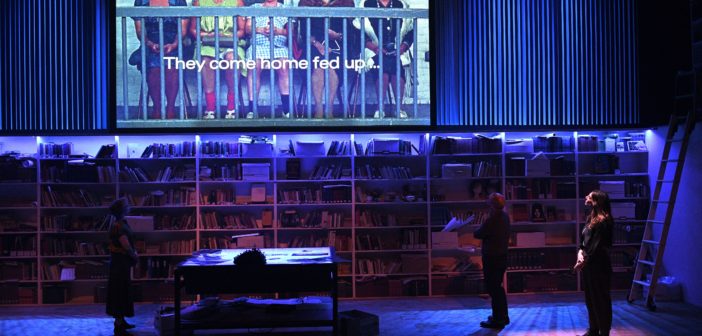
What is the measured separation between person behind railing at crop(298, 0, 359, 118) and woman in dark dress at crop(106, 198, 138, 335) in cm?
328

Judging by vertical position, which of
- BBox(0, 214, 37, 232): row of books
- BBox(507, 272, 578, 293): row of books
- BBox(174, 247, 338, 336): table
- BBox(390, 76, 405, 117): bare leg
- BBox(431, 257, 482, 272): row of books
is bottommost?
BBox(507, 272, 578, 293): row of books

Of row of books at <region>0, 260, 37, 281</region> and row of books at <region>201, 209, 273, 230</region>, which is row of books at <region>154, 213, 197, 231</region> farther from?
row of books at <region>0, 260, 37, 281</region>

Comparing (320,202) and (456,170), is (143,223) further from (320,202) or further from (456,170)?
(456,170)

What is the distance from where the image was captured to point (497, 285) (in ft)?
27.6

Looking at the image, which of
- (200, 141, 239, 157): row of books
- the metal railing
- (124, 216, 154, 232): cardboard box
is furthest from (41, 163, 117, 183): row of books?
(200, 141, 239, 157): row of books

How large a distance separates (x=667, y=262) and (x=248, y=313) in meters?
6.06

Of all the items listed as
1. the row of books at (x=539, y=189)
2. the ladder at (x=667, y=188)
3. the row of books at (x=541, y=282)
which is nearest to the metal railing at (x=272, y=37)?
the row of books at (x=539, y=189)

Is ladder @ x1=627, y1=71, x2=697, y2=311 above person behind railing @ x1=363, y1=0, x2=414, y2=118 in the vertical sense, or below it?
below

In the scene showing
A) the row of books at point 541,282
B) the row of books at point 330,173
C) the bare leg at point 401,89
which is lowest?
the row of books at point 541,282

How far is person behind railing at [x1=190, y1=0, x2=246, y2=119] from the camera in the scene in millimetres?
10242

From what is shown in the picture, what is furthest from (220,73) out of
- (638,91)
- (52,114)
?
(638,91)

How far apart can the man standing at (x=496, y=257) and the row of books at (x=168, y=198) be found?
4251 millimetres

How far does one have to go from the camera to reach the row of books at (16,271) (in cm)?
1023

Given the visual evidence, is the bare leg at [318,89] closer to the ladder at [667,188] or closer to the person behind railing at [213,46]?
the person behind railing at [213,46]
